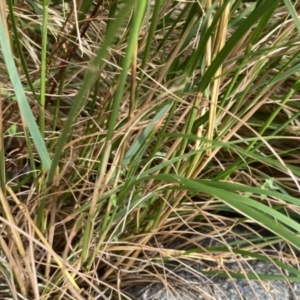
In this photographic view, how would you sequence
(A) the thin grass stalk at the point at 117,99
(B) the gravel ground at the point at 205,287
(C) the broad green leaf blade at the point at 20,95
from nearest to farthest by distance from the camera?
(A) the thin grass stalk at the point at 117,99
(C) the broad green leaf blade at the point at 20,95
(B) the gravel ground at the point at 205,287

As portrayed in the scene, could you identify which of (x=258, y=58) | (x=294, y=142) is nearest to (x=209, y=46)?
(x=258, y=58)

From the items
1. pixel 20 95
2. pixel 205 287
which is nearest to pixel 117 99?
pixel 20 95

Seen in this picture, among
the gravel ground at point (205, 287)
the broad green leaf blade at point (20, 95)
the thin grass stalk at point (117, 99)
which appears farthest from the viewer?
the gravel ground at point (205, 287)

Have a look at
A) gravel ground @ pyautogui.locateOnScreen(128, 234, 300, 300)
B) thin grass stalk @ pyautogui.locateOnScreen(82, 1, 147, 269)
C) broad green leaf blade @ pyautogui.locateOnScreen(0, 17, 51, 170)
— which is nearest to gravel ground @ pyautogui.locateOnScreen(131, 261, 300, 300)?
gravel ground @ pyautogui.locateOnScreen(128, 234, 300, 300)

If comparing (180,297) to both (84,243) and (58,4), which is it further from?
(58,4)

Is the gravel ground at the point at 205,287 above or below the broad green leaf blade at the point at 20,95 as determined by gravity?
below

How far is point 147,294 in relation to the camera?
648 mm

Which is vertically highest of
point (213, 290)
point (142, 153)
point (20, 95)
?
point (20, 95)

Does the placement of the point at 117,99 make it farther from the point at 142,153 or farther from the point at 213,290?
the point at 213,290

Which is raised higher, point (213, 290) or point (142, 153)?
point (142, 153)

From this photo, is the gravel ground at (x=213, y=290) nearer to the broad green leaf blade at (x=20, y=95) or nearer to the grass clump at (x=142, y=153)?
the grass clump at (x=142, y=153)

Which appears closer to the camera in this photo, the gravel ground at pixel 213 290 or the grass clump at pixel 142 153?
the grass clump at pixel 142 153

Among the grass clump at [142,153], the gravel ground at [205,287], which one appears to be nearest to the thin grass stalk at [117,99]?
the grass clump at [142,153]

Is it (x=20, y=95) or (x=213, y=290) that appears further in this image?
(x=213, y=290)
